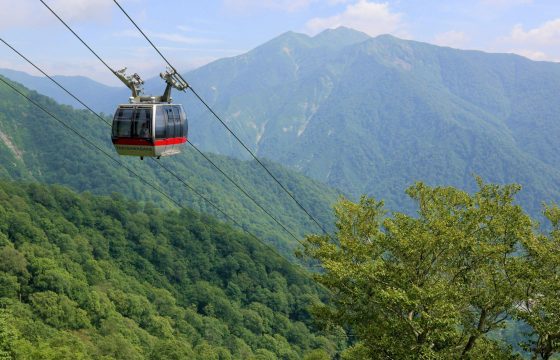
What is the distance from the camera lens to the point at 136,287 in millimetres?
133375

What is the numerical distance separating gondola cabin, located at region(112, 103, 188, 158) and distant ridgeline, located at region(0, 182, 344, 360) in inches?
1509

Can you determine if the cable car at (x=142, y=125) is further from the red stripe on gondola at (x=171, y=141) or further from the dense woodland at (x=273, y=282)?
the dense woodland at (x=273, y=282)

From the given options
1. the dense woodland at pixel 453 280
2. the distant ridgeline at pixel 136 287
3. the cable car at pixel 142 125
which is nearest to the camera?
the dense woodland at pixel 453 280

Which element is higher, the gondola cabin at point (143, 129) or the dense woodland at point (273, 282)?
the gondola cabin at point (143, 129)

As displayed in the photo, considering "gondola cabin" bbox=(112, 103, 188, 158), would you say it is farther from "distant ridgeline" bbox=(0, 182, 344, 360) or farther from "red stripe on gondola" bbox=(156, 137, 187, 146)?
"distant ridgeline" bbox=(0, 182, 344, 360)

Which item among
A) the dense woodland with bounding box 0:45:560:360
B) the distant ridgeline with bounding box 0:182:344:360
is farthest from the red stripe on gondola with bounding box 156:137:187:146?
the distant ridgeline with bounding box 0:182:344:360

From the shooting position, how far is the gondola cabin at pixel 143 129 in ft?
78.3

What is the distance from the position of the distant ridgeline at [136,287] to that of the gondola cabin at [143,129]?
38.3 m

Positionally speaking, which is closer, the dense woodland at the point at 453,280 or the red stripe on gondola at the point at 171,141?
the dense woodland at the point at 453,280

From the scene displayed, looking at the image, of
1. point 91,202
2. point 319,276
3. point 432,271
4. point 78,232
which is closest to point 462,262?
point 432,271

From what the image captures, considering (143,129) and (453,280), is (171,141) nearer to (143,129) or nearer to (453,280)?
(143,129)

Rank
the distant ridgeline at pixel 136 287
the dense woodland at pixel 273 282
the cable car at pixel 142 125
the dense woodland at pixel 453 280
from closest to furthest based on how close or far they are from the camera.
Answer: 1. the dense woodland at pixel 453 280
2. the dense woodland at pixel 273 282
3. the cable car at pixel 142 125
4. the distant ridgeline at pixel 136 287

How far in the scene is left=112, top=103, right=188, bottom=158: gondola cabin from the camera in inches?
939

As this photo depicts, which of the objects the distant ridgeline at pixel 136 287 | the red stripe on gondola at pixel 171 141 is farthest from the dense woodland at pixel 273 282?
the red stripe on gondola at pixel 171 141
